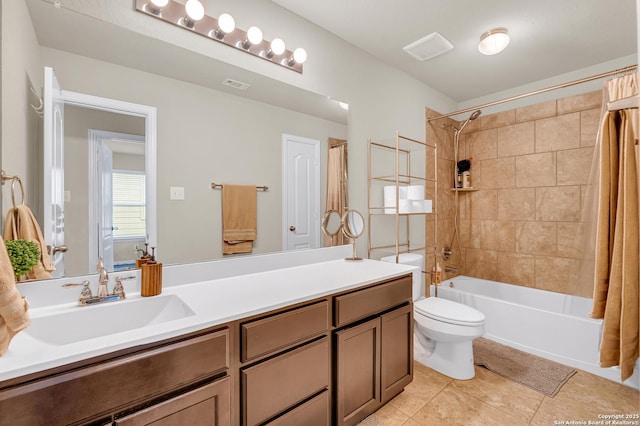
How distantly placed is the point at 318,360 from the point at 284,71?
1.68m

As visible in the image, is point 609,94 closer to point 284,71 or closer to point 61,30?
point 284,71

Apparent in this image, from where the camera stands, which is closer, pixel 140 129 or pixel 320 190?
pixel 140 129

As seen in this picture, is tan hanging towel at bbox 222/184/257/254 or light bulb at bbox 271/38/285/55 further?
light bulb at bbox 271/38/285/55

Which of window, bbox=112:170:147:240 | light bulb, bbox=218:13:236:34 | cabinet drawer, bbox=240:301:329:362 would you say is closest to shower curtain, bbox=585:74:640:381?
cabinet drawer, bbox=240:301:329:362

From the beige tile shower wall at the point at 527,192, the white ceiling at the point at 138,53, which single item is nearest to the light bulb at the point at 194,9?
the white ceiling at the point at 138,53

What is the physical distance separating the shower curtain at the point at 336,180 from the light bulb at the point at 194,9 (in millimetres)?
1038

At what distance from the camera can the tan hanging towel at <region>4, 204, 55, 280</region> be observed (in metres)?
1.05

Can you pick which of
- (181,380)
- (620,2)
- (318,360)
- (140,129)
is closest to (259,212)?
(140,129)

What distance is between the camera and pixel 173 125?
144 centimetres

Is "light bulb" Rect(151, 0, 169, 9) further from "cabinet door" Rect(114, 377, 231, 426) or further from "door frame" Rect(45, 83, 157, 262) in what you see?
"cabinet door" Rect(114, 377, 231, 426)

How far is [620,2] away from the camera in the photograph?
1803 millimetres

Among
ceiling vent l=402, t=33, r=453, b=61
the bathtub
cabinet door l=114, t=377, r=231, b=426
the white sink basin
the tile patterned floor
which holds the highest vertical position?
ceiling vent l=402, t=33, r=453, b=61

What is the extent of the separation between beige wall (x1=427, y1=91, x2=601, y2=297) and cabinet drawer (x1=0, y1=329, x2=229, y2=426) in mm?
2831

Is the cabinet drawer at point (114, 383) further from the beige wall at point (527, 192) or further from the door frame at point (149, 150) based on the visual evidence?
the beige wall at point (527, 192)
